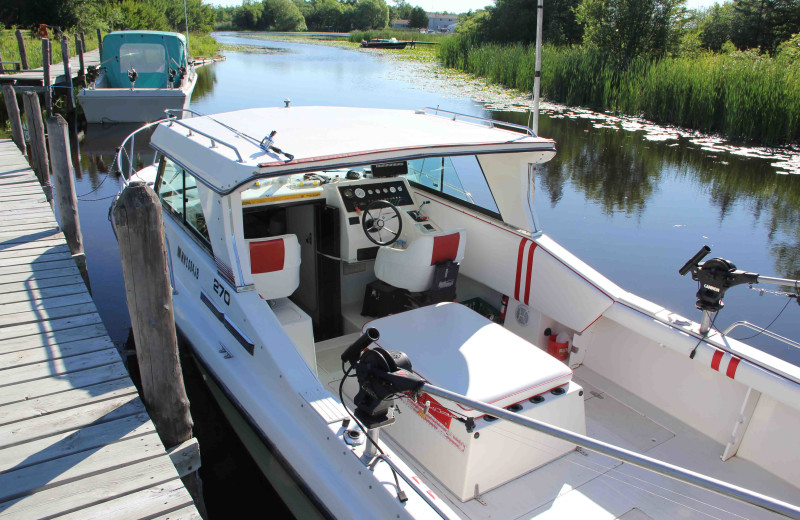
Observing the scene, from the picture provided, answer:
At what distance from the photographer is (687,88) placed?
13.9 meters

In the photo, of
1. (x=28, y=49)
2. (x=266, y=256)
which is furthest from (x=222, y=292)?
(x=28, y=49)

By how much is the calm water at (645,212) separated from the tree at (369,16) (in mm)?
67933

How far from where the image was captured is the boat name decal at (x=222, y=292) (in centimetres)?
341

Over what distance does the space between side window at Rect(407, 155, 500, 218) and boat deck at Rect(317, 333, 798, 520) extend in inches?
67.2

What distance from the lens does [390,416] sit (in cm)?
232

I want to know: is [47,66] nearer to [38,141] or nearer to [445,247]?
[38,141]

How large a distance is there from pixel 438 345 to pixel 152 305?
143 centimetres

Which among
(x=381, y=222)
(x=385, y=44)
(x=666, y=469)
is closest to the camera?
(x=666, y=469)

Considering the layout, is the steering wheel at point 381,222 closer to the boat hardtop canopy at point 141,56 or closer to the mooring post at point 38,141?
the mooring post at point 38,141

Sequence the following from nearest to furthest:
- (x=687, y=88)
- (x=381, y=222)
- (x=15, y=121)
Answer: (x=381, y=222) < (x=15, y=121) < (x=687, y=88)

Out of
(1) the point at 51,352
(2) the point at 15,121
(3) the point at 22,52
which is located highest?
(3) the point at 22,52

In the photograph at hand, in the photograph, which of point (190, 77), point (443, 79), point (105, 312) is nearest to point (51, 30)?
point (190, 77)

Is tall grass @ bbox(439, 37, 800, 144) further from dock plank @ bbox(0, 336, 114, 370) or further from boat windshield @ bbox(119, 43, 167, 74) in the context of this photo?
dock plank @ bbox(0, 336, 114, 370)

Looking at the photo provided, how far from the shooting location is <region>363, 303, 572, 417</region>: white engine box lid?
289 cm
